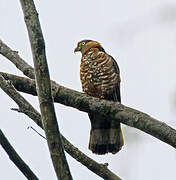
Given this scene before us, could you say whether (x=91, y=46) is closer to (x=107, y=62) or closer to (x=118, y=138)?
(x=107, y=62)

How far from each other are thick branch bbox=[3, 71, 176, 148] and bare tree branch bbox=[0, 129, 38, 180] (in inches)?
46.4

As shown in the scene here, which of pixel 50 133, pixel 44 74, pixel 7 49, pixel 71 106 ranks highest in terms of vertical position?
pixel 7 49

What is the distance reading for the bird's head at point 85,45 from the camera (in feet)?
22.8

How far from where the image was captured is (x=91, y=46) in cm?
694

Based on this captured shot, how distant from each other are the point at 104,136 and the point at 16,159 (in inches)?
126

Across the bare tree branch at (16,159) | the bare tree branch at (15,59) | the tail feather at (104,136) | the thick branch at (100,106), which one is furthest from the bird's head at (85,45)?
the bare tree branch at (16,159)

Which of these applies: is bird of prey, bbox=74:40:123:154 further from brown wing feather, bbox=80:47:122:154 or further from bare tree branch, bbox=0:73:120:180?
bare tree branch, bbox=0:73:120:180

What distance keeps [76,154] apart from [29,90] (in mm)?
924

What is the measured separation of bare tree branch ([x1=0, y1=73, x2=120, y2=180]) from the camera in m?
3.37

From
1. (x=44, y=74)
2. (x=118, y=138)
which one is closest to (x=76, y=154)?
(x=44, y=74)

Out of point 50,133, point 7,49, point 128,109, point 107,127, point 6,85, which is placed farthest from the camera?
point 107,127

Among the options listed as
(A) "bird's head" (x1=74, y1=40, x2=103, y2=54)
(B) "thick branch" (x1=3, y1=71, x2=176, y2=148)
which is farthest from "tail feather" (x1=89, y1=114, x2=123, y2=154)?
(B) "thick branch" (x1=3, y1=71, x2=176, y2=148)

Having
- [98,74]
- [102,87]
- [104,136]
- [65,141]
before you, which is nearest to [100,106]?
[65,141]

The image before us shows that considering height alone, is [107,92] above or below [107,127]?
above
